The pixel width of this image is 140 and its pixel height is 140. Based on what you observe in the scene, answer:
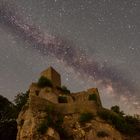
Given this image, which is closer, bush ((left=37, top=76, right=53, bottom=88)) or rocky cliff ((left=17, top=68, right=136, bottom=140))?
rocky cliff ((left=17, top=68, right=136, bottom=140))

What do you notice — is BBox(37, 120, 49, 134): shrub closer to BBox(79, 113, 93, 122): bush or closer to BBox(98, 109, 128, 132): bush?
BBox(79, 113, 93, 122): bush

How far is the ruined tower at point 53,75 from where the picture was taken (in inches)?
2313

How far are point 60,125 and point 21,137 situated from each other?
215 inches

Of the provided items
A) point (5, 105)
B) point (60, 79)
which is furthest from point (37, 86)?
point (5, 105)

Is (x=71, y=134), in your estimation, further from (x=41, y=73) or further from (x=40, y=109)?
(x=41, y=73)

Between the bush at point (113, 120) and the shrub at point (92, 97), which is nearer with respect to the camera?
the bush at point (113, 120)

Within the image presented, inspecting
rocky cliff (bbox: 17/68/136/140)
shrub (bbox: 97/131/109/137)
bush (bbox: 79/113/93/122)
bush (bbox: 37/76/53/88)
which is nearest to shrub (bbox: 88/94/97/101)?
bush (bbox: 37/76/53/88)

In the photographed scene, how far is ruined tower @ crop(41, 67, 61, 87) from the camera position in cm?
5875

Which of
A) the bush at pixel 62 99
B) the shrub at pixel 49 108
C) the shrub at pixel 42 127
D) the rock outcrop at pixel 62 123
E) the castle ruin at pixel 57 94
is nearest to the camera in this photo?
the shrub at pixel 42 127

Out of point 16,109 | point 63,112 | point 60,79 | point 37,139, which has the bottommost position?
point 37,139

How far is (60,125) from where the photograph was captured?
135ft

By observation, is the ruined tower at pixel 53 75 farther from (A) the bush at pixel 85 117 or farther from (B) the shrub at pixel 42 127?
(B) the shrub at pixel 42 127

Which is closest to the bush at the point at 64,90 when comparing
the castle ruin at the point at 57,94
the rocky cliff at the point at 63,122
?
the castle ruin at the point at 57,94

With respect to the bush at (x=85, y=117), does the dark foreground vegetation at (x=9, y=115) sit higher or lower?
higher
